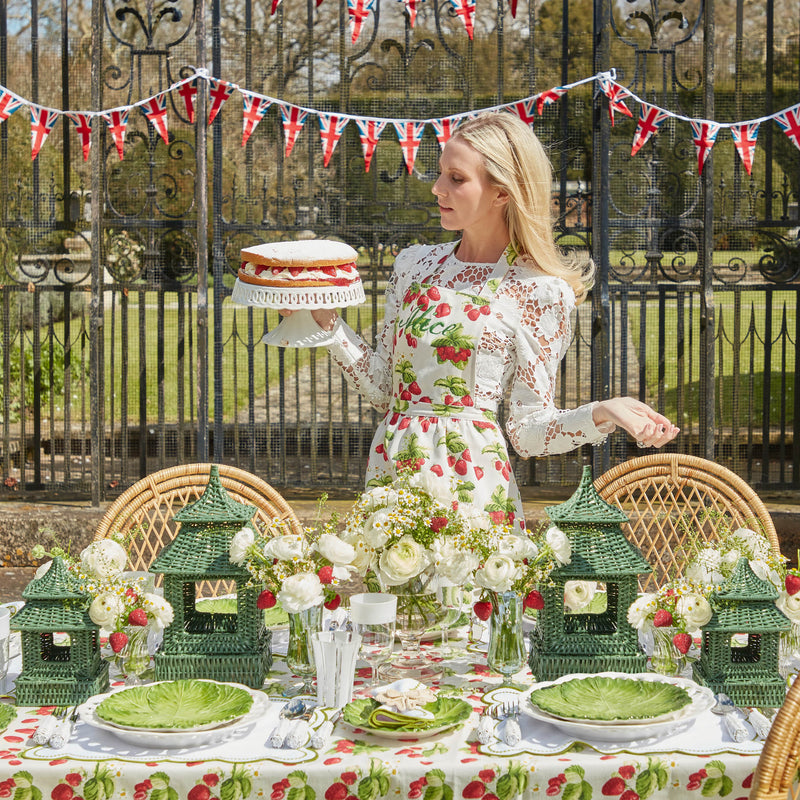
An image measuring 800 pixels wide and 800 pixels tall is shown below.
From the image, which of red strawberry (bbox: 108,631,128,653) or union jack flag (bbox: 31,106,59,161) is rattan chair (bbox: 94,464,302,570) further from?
union jack flag (bbox: 31,106,59,161)

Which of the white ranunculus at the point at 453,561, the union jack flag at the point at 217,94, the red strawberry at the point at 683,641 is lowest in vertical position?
the red strawberry at the point at 683,641

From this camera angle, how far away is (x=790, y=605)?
2.14 metres

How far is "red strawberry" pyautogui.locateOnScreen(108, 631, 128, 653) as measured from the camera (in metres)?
2.02

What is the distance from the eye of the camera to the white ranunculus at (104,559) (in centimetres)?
209

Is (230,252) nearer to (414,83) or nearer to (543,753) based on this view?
(414,83)

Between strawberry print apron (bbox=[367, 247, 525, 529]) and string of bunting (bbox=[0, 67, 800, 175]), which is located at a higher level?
string of bunting (bbox=[0, 67, 800, 175])

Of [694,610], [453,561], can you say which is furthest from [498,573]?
[694,610]

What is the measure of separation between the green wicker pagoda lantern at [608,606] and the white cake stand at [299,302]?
0.79m

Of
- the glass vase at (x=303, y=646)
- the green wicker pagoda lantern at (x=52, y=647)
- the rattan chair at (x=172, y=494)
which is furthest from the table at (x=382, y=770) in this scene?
the rattan chair at (x=172, y=494)

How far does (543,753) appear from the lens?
176cm

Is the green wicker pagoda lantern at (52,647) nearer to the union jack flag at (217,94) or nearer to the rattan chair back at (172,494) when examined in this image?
the rattan chair back at (172,494)

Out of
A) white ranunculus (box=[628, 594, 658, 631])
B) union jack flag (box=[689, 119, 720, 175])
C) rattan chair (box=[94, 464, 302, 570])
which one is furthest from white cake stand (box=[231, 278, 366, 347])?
union jack flag (box=[689, 119, 720, 175])

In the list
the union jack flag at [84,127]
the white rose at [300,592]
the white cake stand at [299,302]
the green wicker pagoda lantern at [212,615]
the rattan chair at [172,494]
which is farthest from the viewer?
the union jack flag at [84,127]

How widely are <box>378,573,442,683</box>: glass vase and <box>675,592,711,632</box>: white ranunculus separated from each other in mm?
443
